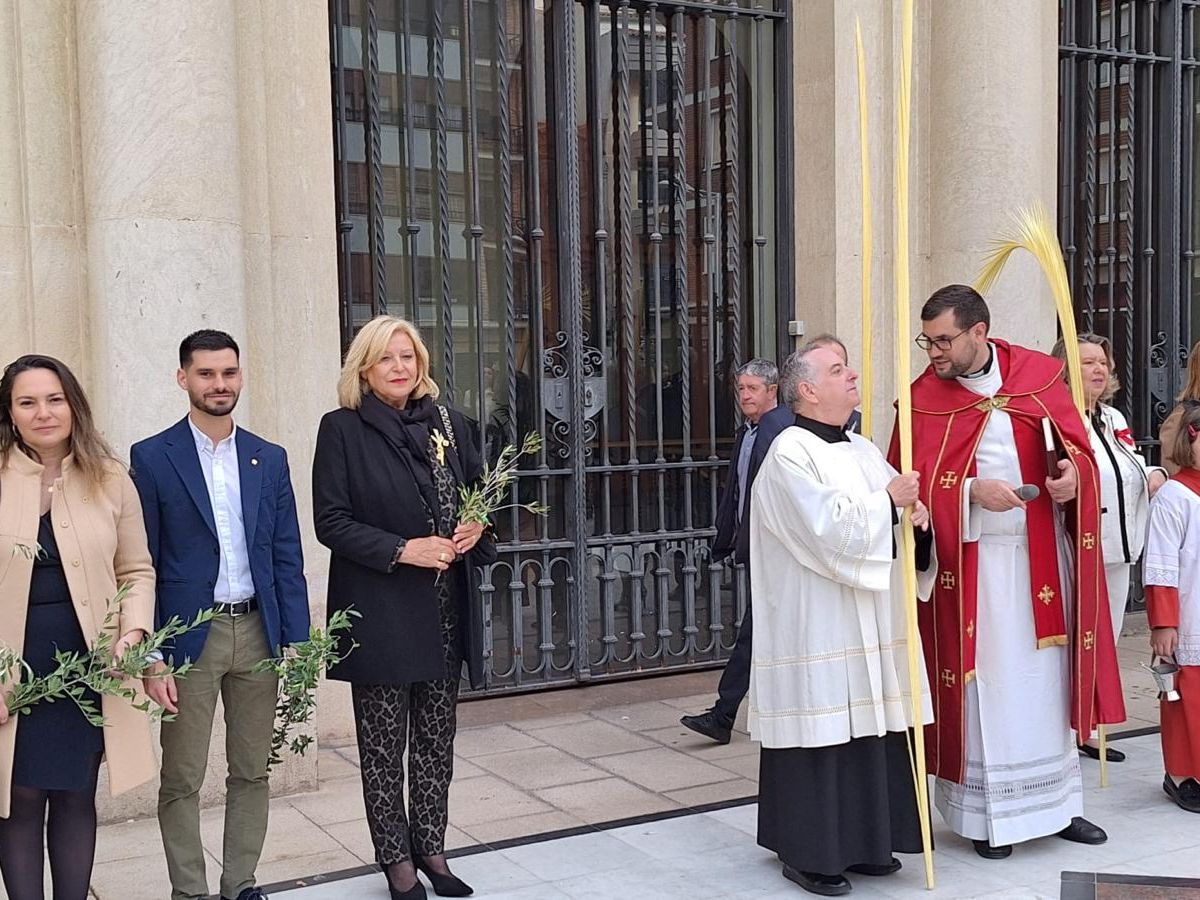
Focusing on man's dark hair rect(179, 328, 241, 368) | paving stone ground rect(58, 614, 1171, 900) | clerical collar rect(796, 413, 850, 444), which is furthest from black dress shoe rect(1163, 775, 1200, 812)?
man's dark hair rect(179, 328, 241, 368)

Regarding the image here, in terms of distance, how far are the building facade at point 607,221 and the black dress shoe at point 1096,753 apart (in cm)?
221

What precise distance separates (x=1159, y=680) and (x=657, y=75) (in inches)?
163

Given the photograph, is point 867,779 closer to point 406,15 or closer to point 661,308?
point 661,308

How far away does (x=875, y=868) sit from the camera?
458 centimetres

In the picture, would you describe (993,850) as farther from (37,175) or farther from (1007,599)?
(37,175)

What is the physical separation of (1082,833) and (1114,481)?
1.67 meters

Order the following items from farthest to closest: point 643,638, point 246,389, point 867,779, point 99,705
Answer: point 643,638 < point 246,389 < point 867,779 < point 99,705

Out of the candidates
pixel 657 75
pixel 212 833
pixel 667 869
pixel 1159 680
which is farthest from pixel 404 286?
pixel 1159 680

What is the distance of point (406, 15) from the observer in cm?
677

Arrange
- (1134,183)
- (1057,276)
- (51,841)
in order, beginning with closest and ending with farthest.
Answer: (51,841) < (1057,276) < (1134,183)

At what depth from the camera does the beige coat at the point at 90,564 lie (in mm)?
3609

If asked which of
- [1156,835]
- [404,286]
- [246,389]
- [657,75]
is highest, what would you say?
[657,75]

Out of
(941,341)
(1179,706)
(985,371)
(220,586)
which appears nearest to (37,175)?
(220,586)

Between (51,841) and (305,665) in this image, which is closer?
(51,841)
